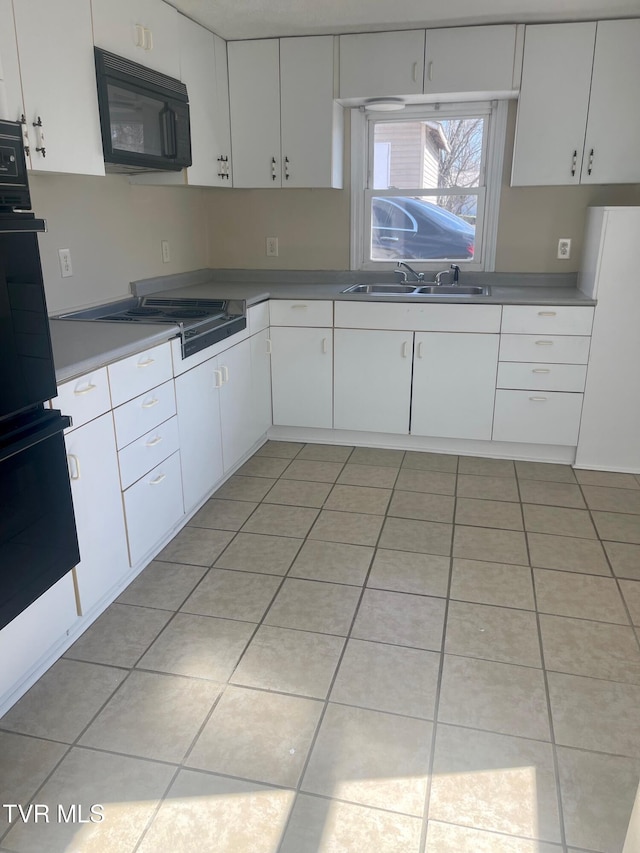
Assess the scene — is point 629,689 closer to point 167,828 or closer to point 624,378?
point 167,828

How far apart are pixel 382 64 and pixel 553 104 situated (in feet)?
2.90

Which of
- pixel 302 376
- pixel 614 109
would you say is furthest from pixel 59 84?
pixel 614 109

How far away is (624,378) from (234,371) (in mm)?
1945

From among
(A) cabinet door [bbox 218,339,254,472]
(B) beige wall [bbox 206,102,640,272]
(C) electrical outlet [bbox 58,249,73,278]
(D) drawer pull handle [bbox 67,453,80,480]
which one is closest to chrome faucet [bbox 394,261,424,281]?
(B) beige wall [bbox 206,102,640,272]

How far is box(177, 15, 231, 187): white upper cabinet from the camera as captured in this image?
3.01m

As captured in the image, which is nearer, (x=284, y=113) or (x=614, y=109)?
(x=614, y=109)

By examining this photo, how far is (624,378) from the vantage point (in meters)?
3.19

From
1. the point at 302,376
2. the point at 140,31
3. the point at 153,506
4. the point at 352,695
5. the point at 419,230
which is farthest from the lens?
the point at 419,230

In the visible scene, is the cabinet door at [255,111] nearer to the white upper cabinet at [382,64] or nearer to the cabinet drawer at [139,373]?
the white upper cabinet at [382,64]

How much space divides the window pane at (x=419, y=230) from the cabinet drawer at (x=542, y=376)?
0.86 meters

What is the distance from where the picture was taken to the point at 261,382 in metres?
3.53

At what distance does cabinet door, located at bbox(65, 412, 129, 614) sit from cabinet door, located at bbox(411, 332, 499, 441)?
182cm

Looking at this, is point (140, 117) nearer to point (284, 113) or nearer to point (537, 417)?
point (284, 113)

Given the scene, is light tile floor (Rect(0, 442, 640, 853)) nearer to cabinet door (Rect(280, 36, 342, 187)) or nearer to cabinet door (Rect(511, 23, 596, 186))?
cabinet door (Rect(511, 23, 596, 186))
